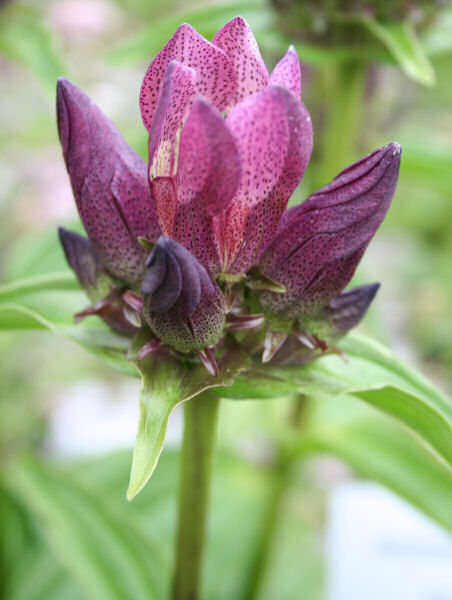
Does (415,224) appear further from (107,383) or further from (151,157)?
(151,157)

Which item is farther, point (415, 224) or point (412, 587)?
point (415, 224)

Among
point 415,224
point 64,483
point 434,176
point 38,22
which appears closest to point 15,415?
point 64,483

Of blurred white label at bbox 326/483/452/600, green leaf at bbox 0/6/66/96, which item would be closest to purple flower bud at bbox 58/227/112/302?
green leaf at bbox 0/6/66/96

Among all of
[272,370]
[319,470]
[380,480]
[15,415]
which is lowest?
[319,470]

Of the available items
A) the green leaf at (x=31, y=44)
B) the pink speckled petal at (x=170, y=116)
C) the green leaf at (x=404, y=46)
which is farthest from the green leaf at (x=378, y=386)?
the green leaf at (x=31, y=44)

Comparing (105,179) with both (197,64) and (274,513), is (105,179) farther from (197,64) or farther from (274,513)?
(274,513)

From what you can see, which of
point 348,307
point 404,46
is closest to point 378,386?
point 348,307

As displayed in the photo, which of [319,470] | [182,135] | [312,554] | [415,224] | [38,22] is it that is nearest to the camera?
[182,135]
